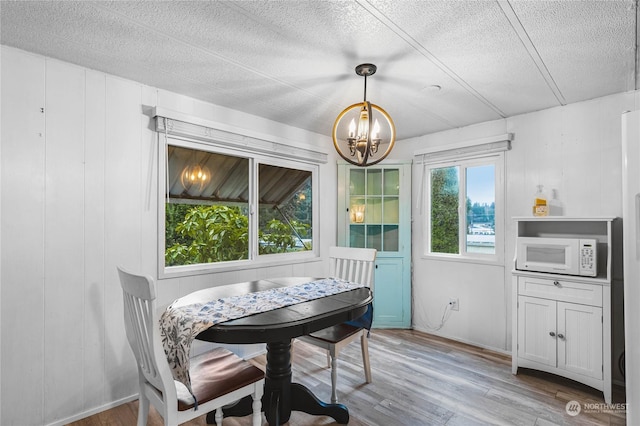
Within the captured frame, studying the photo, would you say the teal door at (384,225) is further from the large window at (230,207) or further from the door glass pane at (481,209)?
the door glass pane at (481,209)

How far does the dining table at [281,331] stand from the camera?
1532mm

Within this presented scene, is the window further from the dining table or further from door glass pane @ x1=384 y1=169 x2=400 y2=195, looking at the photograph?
the dining table

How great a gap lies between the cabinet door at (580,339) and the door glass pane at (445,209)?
4.03 ft

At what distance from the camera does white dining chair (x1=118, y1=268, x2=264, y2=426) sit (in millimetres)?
1433

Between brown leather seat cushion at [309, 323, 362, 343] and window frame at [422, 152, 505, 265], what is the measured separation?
1.69 meters

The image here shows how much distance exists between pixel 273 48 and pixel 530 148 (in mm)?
2490

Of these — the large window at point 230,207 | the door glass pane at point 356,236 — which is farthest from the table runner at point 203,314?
the door glass pane at point 356,236

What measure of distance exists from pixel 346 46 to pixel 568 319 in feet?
8.35

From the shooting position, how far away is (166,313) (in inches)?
69.9

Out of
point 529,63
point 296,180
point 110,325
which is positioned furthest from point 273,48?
point 110,325

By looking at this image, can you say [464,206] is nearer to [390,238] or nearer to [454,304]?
[390,238]

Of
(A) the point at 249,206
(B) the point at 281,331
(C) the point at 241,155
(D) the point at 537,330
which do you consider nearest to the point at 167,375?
(B) the point at 281,331

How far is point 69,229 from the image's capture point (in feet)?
6.96

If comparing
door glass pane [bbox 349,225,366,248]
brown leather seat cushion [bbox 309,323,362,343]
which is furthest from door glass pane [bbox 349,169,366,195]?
brown leather seat cushion [bbox 309,323,362,343]
